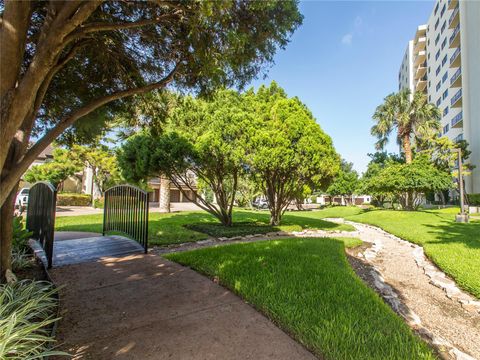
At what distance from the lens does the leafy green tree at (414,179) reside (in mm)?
20219

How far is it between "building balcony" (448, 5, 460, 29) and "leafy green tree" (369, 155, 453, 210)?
1945cm

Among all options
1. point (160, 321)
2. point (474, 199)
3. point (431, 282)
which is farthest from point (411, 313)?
point (474, 199)

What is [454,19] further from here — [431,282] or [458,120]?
[431,282]

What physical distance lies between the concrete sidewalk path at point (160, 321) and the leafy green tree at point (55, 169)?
74.2ft

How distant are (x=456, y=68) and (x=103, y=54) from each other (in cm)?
4004

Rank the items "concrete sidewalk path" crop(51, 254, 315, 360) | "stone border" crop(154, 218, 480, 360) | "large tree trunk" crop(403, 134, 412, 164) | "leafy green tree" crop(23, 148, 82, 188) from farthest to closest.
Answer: "large tree trunk" crop(403, 134, 412, 164), "leafy green tree" crop(23, 148, 82, 188), "stone border" crop(154, 218, 480, 360), "concrete sidewalk path" crop(51, 254, 315, 360)

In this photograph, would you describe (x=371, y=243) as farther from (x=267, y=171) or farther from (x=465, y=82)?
(x=465, y=82)

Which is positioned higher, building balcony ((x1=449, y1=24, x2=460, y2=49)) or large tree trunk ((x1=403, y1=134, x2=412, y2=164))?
building balcony ((x1=449, y1=24, x2=460, y2=49))

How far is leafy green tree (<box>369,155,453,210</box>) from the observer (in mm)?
20219

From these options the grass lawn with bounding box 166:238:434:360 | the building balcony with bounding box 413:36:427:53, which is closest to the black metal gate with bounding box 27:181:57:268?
the grass lawn with bounding box 166:238:434:360

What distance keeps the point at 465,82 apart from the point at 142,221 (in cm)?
3628

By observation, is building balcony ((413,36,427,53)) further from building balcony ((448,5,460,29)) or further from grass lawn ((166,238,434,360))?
grass lawn ((166,238,434,360))

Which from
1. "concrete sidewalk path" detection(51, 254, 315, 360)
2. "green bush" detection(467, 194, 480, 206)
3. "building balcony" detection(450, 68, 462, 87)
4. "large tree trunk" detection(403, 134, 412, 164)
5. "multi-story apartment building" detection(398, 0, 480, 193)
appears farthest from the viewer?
"building balcony" detection(450, 68, 462, 87)

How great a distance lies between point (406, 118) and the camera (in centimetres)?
2455
